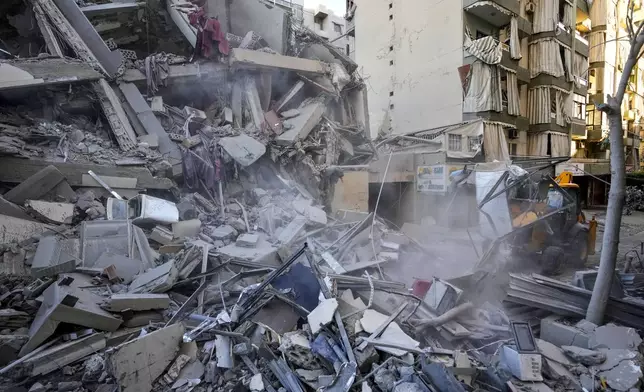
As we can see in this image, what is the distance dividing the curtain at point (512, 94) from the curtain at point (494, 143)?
4.94 feet

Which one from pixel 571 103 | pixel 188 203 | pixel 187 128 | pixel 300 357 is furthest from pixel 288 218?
pixel 571 103

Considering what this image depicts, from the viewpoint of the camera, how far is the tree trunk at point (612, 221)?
150 inches

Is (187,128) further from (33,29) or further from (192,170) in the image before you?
(33,29)

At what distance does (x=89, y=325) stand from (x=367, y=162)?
10.1m

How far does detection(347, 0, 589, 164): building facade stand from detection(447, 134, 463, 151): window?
5.21 feet

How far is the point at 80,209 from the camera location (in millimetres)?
5816

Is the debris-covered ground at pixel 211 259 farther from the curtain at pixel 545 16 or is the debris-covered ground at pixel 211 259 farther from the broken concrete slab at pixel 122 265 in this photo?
the curtain at pixel 545 16

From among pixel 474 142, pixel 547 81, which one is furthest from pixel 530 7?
pixel 474 142

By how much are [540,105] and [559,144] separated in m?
2.65

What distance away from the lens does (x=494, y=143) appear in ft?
48.3

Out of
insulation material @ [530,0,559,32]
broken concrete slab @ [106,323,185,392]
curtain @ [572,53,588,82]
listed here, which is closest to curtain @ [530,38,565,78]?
insulation material @ [530,0,559,32]

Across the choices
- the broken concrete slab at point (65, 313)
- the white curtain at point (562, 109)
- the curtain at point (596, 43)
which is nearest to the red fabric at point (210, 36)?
the broken concrete slab at point (65, 313)

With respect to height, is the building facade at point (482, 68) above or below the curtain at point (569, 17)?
below

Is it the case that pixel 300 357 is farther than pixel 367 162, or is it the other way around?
pixel 367 162
